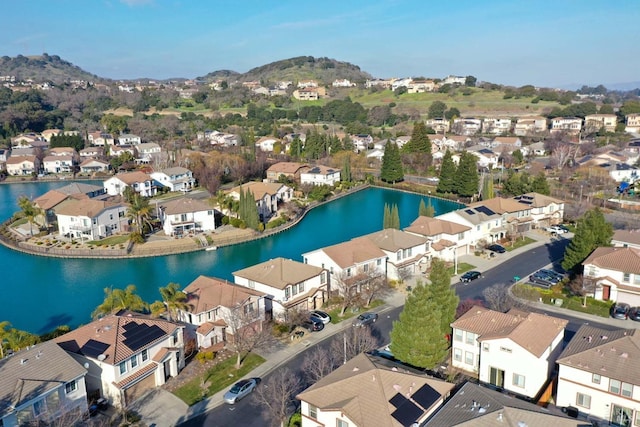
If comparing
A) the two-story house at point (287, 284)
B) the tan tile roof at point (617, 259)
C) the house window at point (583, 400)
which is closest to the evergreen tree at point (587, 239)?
the tan tile roof at point (617, 259)

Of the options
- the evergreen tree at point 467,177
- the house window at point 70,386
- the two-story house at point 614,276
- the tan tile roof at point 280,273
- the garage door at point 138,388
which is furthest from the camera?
the evergreen tree at point 467,177

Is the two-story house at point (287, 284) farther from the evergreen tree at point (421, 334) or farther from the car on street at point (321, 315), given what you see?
the evergreen tree at point (421, 334)

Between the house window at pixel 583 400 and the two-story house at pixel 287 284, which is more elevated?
the two-story house at pixel 287 284

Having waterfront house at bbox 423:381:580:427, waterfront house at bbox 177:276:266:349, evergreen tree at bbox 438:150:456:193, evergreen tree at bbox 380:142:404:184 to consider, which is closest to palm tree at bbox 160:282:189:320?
waterfront house at bbox 177:276:266:349

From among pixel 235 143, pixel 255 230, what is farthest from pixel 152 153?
pixel 255 230

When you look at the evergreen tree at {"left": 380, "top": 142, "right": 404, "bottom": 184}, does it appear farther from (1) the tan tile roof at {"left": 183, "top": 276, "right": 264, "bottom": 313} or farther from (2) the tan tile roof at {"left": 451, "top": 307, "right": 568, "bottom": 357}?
(2) the tan tile roof at {"left": 451, "top": 307, "right": 568, "bottom": 357}

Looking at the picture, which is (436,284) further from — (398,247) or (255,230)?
(255,230)
